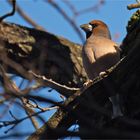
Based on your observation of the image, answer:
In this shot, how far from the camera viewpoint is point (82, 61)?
5.12 meters

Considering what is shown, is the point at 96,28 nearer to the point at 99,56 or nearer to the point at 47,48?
the point at 99,56

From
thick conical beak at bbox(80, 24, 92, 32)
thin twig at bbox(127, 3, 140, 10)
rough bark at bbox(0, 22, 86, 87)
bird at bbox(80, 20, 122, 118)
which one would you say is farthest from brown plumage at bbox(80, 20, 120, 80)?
thin twig at bbox(127, 3, 140, 10)

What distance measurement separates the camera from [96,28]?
572 centimetres

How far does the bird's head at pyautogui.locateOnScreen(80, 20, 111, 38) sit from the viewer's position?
18.5ft

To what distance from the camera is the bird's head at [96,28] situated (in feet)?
18.5

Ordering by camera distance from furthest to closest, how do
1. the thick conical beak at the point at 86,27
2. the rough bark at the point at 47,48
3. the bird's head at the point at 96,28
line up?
the thick conical beak at the point at 86,27 → the bird's head at the point at 96,28 → the rough bark at the point at 47,48

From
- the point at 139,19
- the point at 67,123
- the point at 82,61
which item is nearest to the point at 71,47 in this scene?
the point at 82,61

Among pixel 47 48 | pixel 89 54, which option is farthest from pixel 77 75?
pixel 47 48

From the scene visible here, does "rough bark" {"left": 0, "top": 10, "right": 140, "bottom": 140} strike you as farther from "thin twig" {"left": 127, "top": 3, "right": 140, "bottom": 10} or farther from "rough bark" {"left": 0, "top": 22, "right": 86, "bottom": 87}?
"thin twig" {"left": 127, "top": 3, "right": 140, "bottom": 10}

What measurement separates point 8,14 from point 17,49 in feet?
3.20

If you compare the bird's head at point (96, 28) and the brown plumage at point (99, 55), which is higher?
the bird's head at point (96, 28)

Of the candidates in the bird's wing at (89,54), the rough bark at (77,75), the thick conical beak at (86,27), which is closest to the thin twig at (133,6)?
the rough bark at (77,75)

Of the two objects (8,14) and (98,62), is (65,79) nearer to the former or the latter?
(98,62)

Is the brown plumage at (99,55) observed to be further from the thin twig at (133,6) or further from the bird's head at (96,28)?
the thin twig at (133,6)
